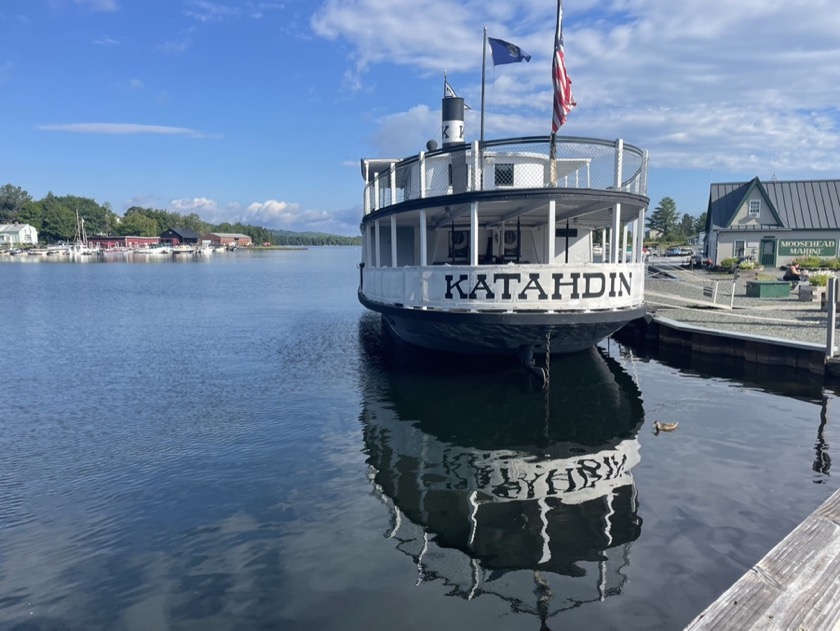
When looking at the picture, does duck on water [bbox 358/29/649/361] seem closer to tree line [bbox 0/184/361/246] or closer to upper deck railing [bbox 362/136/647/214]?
upper deck railing [bbox 362/136/647/214]

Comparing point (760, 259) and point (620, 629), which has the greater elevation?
point (760, 259)

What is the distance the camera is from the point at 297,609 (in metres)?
5.53

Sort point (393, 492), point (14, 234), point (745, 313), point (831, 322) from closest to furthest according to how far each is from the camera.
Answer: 1. point (393, 492)
2. point (831, 322)
3. point (745, 313)
4. point (14, 234)

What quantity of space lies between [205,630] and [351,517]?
2452 mm

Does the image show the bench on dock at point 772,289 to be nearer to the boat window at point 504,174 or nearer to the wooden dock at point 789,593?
the boat window at point 504,174

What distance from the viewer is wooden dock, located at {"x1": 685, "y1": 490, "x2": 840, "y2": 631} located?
13.5 feet

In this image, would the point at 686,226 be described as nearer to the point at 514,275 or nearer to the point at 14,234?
the point at 514,275

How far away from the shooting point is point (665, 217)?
114 m

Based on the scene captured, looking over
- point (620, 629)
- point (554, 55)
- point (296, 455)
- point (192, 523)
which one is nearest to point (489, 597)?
point (620, 629)

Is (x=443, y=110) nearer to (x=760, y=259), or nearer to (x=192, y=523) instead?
(x=192, y=523)

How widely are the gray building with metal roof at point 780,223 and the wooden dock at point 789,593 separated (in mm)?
39350

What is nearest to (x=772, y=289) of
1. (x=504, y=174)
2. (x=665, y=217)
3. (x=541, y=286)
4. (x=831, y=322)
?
(x=831, y=322)

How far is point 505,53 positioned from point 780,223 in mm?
33007

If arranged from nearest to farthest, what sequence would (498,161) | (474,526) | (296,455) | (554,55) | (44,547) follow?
(44,547) < (474,526) < (296,455) < (554,55) < (498,161)
